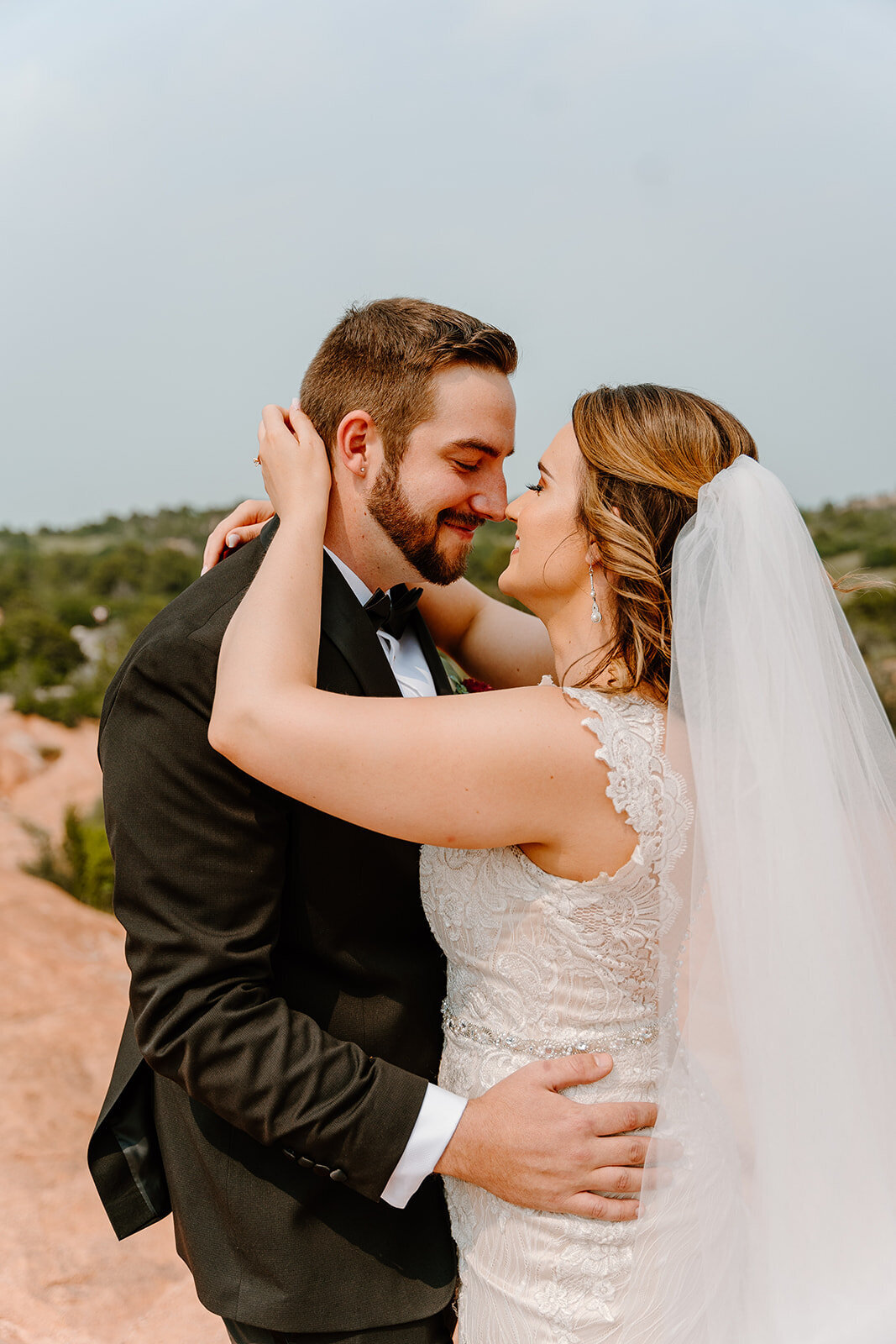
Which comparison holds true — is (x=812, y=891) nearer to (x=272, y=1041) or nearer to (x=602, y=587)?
(x=602, y=587)

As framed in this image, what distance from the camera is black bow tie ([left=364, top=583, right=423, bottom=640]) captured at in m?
2.71

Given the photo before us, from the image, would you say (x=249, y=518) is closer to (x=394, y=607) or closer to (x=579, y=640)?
(x=394, y=607)

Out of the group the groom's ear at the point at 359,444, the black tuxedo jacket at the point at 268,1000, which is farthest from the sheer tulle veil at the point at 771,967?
the groom's ear at the point at 359,444

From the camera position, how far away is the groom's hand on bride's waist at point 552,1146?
6.53 feet

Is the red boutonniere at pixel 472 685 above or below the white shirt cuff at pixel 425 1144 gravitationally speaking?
above

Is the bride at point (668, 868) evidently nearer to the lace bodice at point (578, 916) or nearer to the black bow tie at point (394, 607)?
the lace bodice at point (578, 916)

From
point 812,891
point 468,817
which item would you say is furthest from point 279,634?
point 812,891

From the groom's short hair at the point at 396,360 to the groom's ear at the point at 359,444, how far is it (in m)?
0.02

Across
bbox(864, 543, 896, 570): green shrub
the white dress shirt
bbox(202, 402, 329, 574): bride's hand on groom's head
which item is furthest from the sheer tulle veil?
bbox(864, 543, 896, 570): green shrub

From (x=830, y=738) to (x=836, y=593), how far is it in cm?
43

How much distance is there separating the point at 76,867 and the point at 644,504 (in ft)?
24.7

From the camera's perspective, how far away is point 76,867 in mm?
8500

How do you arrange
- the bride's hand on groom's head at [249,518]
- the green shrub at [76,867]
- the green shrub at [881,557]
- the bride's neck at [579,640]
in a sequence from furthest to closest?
the green shrub at [881,557] → the green shrub at [76,867] → the bride's hand on groom's head at [249,518] → the bride's neck at [579,640]

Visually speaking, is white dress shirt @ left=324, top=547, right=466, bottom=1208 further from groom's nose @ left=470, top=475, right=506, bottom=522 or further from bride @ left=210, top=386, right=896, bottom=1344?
groom's nose @ left=470, top=475, right=506, bottom=522
